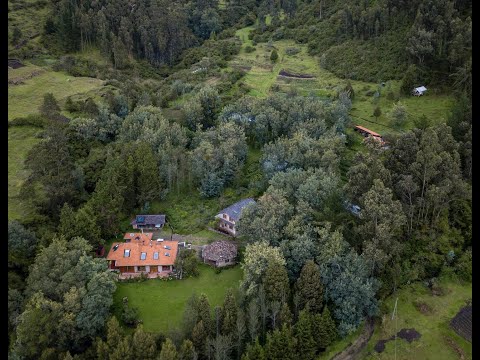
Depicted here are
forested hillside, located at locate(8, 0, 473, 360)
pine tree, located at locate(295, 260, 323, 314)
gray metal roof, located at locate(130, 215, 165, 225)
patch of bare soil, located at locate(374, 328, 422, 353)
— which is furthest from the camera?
gray metal roof, located at locate(130, 215, 165, 225)

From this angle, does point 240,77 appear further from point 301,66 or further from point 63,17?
point 63,17

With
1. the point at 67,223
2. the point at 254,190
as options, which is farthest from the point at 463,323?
the point at 67,223

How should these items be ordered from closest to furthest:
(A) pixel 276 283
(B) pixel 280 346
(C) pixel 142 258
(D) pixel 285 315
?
1. (B) pixel 280 346
2. (D) pixel 285 315
3. (A) pixel 276 283
4. (C) pixel 142 258

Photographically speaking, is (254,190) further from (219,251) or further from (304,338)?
(304,338)

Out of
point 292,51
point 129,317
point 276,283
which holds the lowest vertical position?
point 129,317

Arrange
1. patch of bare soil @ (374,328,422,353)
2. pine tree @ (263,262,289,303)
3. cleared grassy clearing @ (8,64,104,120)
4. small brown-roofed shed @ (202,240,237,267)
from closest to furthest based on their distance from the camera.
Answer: patch of bare soil @ (374,328,422,353)
pine tree @ (263,262,289,303)
small brown-roofed shed @ (202,240,237,267)
cleared grassy clearing @ (8,64,104,120)

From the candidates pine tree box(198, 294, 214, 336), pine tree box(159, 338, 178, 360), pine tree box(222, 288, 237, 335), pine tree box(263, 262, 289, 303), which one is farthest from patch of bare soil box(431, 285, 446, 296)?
pine tree box(159, 338, 178, 360)

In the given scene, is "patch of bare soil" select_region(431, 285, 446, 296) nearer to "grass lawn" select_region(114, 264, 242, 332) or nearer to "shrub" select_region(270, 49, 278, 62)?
"grass lawn" select_region(114, 264, 242, 332)

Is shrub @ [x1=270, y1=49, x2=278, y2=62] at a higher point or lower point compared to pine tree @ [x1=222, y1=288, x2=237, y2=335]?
higher
